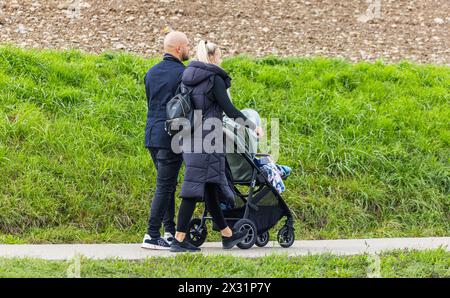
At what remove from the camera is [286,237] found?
26.2 feet

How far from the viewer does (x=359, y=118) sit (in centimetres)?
1094

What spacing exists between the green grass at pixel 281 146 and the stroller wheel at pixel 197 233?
877mm

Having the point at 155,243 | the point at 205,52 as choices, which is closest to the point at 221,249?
the point at 155,243

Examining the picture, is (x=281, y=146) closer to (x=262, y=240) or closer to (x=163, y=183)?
(x=262, y=240)

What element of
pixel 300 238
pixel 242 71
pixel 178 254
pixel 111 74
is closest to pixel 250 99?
pixel 242 71

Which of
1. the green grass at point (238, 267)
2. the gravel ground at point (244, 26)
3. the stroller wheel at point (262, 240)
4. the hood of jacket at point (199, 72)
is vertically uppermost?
the hood of jacket at point (199, 72)

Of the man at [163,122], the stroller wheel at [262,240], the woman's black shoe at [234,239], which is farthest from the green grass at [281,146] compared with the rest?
the woman's black shoe at [234,239]

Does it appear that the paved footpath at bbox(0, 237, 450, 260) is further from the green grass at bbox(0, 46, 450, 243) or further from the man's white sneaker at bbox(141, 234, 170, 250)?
the green grass at bbox(0, 46, 450, 243)

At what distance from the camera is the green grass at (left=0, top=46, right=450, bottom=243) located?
8891 mm

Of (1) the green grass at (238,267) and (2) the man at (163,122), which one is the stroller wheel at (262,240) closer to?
(2) the man at (163,122)

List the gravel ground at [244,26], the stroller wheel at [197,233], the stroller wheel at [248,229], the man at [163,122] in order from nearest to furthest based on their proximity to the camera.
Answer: the man at [163,122]
the stroller wheel at [248,229]
the stroller wheel at [197,233]
the gravel ground at [244,26]

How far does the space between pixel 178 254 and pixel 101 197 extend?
232cm

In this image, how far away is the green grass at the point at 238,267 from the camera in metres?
6.27

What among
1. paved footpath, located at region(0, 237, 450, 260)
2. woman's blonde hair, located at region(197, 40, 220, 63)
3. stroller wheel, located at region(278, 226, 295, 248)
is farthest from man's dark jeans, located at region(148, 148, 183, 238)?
stroller wheel, located at region(278, 226, 295, 248)
